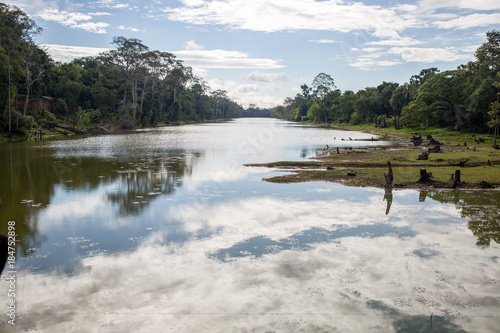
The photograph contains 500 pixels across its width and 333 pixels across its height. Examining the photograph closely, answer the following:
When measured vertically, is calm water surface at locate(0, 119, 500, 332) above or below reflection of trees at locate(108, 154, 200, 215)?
below

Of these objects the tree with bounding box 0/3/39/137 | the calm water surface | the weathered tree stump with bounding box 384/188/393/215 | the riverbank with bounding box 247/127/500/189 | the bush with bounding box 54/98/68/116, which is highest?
the tree with bounding box 0/3/39/137

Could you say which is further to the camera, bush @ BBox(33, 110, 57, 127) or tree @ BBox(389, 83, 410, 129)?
tree @ BBox(389, 83, 410, 129)

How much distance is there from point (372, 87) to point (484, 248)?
111819 mm

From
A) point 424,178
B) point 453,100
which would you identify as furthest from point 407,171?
point 453,100

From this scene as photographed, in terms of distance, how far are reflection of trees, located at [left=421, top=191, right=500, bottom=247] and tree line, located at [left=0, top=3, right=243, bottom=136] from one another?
43901 millimetres

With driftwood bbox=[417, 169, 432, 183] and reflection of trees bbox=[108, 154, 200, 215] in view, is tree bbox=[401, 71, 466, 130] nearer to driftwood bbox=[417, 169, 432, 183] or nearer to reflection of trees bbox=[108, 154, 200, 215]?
driftwood bbox=[417, 169, 432, 183]

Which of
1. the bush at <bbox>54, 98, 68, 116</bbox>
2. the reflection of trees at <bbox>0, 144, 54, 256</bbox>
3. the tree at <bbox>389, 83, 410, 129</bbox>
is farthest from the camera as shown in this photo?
the tree at <bbox>389, 83, 410, 129</bbox>

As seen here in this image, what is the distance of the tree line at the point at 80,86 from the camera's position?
46156 millimetres

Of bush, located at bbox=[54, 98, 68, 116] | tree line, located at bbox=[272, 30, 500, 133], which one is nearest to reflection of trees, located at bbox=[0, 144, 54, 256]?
bush, located at bbox=[54, 98, 68, 116]

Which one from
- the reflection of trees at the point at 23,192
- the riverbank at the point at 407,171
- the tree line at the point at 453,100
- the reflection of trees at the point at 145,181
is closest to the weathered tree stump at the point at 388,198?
the riverbank at the point at 407,171

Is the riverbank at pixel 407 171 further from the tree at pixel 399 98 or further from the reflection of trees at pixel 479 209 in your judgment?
the tree at pixel 399 98

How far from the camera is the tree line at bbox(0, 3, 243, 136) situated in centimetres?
4616

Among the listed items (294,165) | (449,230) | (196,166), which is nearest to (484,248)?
(449,230)

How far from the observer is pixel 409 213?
14.7 metres
